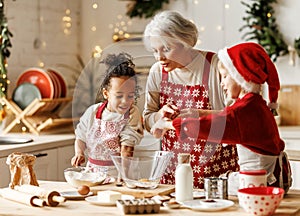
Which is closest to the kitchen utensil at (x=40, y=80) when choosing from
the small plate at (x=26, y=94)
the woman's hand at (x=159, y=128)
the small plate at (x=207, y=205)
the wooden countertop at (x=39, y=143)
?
the small plate at (x=26, y=94)

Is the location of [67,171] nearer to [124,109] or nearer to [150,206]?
[124,109]

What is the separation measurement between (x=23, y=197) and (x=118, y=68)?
0.66m

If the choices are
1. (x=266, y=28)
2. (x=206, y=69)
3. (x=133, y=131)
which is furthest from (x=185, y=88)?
(x=266, y=28)

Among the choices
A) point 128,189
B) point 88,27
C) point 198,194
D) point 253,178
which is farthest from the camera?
point 88,27

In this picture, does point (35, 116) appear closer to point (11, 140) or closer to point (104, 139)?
point (11, 140)

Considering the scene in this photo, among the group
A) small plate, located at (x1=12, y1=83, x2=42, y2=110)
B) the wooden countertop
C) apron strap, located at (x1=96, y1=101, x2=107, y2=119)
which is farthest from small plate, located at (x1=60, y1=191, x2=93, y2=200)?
small plate, located at (x1=12, y1=83, x2=42, y2=110)

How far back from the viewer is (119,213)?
2295 mm

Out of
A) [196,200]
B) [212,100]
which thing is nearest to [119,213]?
[196,200]

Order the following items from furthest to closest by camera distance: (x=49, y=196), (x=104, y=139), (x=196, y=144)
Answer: (x=196, y=144), (x=104, y=139), (x=49, y=196)

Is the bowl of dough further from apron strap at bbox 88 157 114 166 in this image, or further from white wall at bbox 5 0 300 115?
white wall at bbox 5 0 300 115

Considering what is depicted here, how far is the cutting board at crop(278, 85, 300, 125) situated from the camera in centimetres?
500

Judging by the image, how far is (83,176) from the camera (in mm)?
2811

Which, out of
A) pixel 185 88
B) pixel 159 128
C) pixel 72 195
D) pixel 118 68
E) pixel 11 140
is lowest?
pixel 11 140

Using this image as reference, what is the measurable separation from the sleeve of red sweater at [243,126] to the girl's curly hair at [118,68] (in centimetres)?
39
